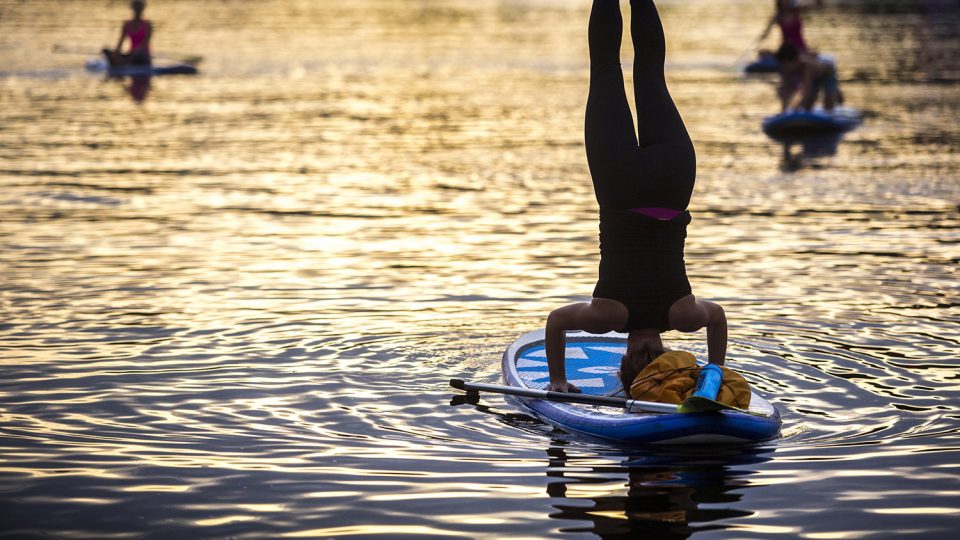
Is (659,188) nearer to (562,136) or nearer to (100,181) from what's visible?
(100,181)

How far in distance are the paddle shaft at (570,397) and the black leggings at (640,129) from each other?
1214mm

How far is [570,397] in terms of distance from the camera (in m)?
8.49

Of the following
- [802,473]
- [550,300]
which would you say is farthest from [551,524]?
[550,300]

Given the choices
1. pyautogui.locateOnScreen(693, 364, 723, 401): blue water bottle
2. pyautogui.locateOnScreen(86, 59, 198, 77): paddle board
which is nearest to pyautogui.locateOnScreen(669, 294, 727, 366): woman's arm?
pyautogui.locateOnScreen(693, 364, 723, 401): blue water bottle

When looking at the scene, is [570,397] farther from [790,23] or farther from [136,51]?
[136,51]

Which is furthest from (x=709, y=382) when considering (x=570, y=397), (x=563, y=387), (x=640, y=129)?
(x=640, y=129)

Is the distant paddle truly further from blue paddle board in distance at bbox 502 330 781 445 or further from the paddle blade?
the paddle blade

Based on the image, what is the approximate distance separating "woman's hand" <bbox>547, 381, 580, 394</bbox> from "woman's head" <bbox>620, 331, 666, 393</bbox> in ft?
1.13

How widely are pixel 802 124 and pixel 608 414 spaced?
17889 mm

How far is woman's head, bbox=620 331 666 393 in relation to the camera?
8.61 meters

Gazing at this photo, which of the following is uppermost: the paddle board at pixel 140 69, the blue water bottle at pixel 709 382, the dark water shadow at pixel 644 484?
the paddle board at pixel 140 69

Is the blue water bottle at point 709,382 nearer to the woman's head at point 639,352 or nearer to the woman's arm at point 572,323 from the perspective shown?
the woman's head at point 639,352

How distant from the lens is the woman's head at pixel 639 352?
861 cm

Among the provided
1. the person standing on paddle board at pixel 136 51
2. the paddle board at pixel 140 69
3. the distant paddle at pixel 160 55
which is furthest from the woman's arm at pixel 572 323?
the distant paddle at pixel 160 55
